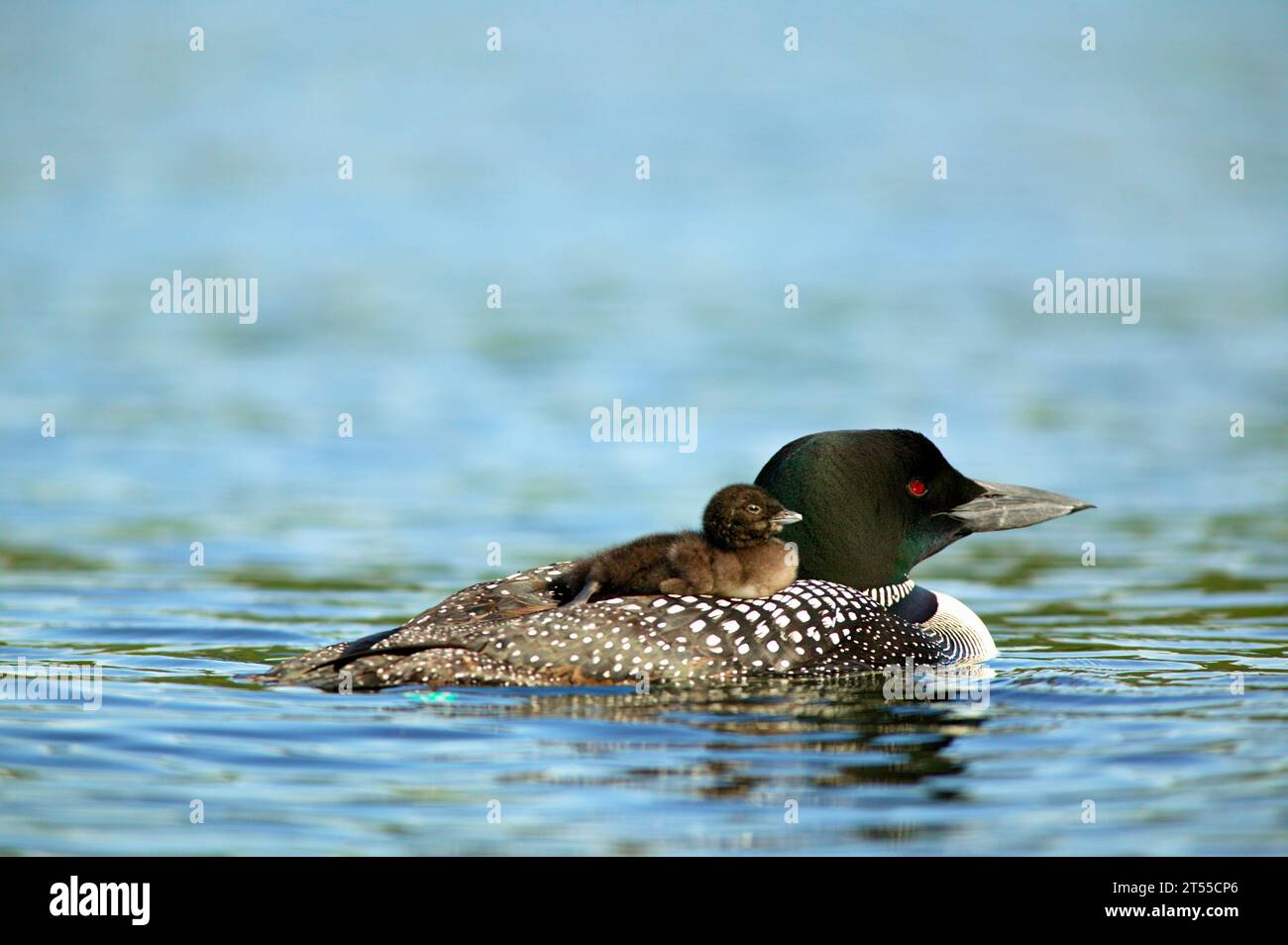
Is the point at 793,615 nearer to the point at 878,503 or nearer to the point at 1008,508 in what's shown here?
the point at 878,503

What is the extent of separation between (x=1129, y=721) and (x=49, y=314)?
1103 cm

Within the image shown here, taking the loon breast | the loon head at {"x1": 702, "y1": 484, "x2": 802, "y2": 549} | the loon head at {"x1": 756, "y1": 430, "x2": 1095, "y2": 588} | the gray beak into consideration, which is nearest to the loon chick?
the loon head at {"x1": 702, "y1": 484, "x2": 802, "y2": 549}

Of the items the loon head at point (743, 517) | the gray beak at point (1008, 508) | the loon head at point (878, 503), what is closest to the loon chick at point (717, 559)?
the loon head at point (743, 517)

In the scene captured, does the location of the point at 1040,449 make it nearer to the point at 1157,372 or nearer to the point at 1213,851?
the point at 1157,372

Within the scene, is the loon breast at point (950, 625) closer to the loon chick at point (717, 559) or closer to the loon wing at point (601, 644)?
the loon wing at point (601, 644)

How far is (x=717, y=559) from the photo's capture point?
6.94 metres

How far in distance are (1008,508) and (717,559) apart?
1.45 m

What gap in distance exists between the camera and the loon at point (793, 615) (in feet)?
21.8

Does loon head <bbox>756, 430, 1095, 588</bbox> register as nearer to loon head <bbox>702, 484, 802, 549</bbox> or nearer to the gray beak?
the gray beak

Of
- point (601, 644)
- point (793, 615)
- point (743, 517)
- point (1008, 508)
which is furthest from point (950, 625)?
point (601, 644)

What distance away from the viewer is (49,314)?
50.2 ft

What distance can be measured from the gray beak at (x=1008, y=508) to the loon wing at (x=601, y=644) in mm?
956
